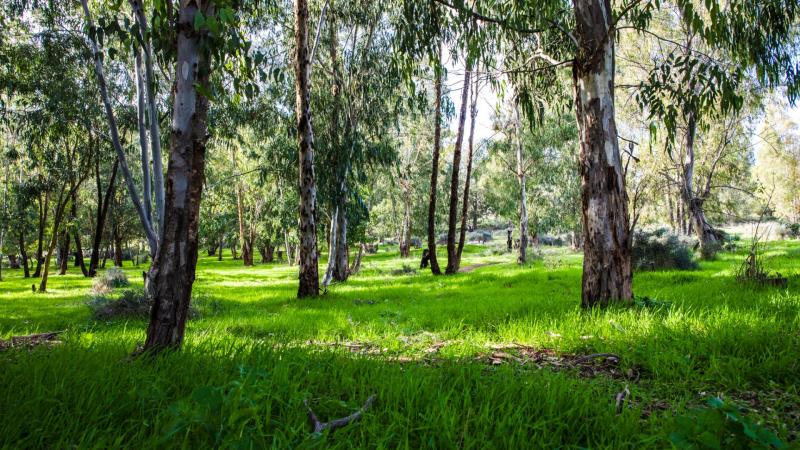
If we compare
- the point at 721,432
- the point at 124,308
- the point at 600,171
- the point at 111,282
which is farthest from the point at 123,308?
the point at 111,282

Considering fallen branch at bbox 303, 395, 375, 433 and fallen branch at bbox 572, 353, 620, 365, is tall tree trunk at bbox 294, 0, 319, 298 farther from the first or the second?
fallen branch at bbox 303, 395, 375, 433

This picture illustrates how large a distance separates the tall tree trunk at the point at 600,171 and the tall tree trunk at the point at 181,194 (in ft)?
14.7

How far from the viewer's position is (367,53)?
1409 centimetres

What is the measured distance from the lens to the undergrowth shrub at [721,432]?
147 centimetres

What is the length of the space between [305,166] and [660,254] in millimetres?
9399

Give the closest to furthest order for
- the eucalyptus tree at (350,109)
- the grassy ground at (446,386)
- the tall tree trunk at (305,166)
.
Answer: the grassy ground at (446,386), the tall tree trunk at (305,166), the eucalyptus tree at (350,109)

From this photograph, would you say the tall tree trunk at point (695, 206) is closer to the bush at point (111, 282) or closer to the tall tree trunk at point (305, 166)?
the tall tree trunk at point (305, 166)

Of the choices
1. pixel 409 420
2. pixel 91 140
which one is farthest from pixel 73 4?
pixel 409 420

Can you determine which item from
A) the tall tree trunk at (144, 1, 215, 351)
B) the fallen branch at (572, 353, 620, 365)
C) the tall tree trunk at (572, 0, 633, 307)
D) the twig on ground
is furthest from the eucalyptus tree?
the twig on ground

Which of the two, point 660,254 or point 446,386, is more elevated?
point 660,254

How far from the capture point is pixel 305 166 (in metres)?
9.88

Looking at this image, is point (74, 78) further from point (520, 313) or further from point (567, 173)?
point (567, 173)

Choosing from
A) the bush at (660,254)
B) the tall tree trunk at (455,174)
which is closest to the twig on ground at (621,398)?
the bush at (660,254)

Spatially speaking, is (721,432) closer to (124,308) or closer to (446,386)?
(446,386)
